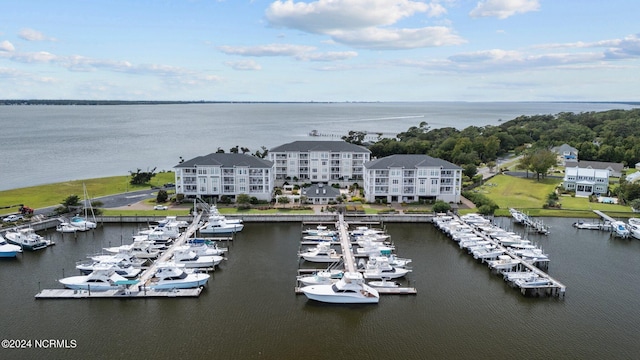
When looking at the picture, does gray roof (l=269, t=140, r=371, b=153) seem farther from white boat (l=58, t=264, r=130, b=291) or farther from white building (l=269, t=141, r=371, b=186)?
white boat (l=58, t=264, r=130, b=291)

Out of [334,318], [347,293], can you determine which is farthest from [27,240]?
[347,293]

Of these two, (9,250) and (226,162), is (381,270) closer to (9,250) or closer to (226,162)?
(226,162)

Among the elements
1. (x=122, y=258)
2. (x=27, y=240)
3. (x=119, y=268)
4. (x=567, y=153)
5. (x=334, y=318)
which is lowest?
(x=334, y=318)

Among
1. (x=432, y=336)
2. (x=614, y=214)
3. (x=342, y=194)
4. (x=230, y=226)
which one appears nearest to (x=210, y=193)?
(x=230, y=226)

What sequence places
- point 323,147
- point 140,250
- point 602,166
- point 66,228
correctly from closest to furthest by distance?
point 140,250
point 66,228
point 323,147
point 602,166

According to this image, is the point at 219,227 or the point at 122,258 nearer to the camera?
the point at 122,258

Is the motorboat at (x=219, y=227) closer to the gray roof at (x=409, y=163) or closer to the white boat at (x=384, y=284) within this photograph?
the white boat at (x=384, y=284)
